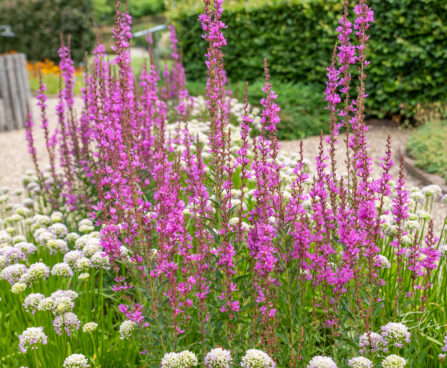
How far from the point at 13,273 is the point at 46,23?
731 inches

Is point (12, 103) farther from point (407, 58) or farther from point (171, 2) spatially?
point (407, 58)

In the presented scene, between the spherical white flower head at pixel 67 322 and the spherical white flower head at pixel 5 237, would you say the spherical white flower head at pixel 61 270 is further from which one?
the spherical white flower head at pixel 5 237

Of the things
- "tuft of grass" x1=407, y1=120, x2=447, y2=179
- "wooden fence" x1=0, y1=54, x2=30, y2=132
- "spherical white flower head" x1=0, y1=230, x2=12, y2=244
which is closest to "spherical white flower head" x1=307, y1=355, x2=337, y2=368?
"spherical white flower head" x1=0, y1=230, x2=12, y2=244

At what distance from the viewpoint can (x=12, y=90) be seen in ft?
38.0

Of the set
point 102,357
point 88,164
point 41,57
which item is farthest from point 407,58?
point 41,57

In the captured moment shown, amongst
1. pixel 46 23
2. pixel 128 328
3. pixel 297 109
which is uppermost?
pixel 46 23

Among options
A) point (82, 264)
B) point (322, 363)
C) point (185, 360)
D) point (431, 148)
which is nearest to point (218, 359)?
point (185, 360)

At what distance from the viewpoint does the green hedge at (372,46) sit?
29.7ft

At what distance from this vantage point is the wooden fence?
1148 cm

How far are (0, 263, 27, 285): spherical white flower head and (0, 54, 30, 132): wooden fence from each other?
9.14m

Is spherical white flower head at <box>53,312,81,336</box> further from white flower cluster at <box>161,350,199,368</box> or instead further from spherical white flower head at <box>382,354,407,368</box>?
spherical white flower head at <box>382,354,407,368</box>

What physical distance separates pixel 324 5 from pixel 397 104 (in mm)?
2563

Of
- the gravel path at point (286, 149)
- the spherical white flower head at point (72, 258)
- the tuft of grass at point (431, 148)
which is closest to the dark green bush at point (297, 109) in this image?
the gravel path at point (286, 149)

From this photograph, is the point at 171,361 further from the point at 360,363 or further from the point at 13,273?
the point at 13,273
